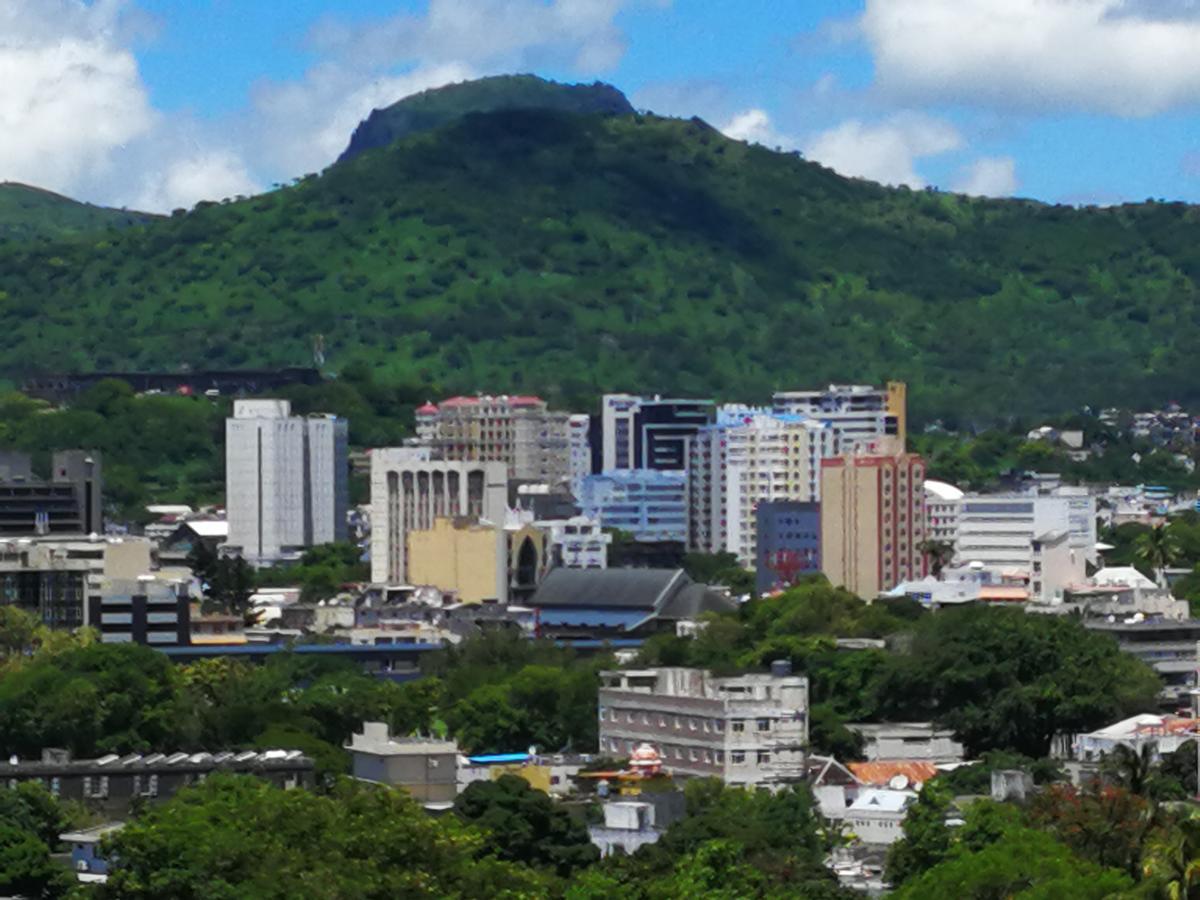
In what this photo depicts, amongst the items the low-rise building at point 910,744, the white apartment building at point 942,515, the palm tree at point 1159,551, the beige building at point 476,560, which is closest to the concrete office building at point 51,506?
the beige building at point 476,560

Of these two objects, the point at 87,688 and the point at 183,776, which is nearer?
the point at 183,776

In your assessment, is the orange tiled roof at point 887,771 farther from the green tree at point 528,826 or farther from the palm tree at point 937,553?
the palm tree at point 937,553

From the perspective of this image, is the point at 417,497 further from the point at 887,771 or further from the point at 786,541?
the point at 887,771

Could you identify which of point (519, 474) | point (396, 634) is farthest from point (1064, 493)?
point (396, 634)

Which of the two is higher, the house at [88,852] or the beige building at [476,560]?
the beige building at [476,560]

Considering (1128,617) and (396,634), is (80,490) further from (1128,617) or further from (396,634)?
(1128,617)

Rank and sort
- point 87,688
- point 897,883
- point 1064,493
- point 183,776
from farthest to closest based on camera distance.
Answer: point 1064,493
point 87,688
point 183,776
point 897,883

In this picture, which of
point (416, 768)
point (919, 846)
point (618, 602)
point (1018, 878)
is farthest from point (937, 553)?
point (1018, 878)

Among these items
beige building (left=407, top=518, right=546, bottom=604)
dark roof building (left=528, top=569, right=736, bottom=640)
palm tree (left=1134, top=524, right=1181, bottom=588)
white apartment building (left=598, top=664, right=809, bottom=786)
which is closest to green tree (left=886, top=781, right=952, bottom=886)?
white apartment building (left=598, top=664, right=809, bottom=786)
